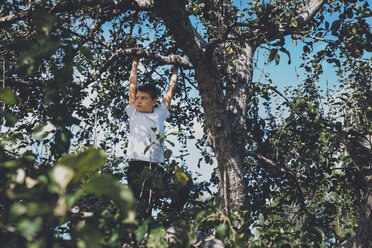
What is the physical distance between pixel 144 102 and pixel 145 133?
1.52ft

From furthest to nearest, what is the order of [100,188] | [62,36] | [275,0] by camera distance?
[275,0] → [62,36] → [100,188]

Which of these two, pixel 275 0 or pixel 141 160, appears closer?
pixel 141 160

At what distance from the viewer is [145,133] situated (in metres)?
2.99

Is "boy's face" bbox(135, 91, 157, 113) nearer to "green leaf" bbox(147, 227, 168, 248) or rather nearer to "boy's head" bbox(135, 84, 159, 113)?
"boy's head" bbox(135, 84, 159, 113)

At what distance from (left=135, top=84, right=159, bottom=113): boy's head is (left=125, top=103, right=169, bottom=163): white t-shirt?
67mm

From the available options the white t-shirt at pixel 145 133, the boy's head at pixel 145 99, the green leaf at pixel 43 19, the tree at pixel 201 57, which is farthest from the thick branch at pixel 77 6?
the green leaf at pixel 43 19

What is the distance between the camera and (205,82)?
2.99 metres

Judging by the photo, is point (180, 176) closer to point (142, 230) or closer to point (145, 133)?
point (142, 230)

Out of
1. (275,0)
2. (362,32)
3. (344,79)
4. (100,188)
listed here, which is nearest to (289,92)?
(344,79)

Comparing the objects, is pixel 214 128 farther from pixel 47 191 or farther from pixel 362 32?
pixel 47 191

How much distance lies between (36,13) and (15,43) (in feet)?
0.49

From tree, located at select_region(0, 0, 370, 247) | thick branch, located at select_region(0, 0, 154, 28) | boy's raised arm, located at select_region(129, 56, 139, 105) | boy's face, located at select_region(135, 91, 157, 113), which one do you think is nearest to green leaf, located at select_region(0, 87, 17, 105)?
tree, located at select_region(0, 0, 370, 247)

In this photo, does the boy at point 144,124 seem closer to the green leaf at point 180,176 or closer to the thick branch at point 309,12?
the green leaf at point 180,176

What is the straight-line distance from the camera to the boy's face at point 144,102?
3.24 metres
